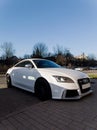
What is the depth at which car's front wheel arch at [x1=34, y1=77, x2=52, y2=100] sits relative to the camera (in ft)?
17.0

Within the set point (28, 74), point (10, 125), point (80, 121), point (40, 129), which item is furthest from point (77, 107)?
point (28, 74)

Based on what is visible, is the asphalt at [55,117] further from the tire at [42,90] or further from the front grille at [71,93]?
the tire at [42,90]

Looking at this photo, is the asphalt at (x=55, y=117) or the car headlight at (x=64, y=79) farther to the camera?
the car headlight at (x=64, y=79)

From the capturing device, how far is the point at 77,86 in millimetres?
5047

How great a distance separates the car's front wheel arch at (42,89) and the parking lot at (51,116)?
30 centimetres

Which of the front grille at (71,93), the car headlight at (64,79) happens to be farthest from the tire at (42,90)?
the front grille at (71,93)

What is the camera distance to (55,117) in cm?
369

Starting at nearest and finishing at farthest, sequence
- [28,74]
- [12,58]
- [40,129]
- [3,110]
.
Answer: [40,129] < [3,110] < [28,74] < [12,58]

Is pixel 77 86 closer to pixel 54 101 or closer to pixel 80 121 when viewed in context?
pixel 54 101

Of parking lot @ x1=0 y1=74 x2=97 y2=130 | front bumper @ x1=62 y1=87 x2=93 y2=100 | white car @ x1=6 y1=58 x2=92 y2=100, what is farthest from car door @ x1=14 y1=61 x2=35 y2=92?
front bumper @ x1=62 y1=87 x2=93 y2=100

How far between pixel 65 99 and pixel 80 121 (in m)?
1.64

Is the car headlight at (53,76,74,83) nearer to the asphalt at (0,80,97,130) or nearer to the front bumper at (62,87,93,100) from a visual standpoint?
the front bumper at (62,87,93,100)

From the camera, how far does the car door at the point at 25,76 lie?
5.93 meters

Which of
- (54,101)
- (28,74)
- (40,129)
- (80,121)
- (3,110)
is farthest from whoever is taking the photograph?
(28,74)
